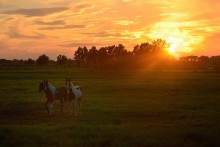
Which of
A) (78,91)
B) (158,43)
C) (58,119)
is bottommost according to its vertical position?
(58,119)

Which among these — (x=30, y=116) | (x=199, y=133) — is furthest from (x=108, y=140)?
(x=30, y=116)

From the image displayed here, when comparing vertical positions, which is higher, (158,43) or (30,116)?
(158,43)

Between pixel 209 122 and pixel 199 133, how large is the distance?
146 inches

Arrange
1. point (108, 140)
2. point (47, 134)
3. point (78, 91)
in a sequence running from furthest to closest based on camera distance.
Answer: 1. point (78, 91)
2. point (47, 134)
3. point (108, 140)

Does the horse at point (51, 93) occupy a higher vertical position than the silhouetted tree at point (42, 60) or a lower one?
lower

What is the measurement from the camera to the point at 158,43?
164 meters

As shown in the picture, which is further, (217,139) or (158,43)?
(158,43)

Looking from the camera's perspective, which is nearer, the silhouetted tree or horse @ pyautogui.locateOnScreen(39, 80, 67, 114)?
horse @ pyautogui.locateOnScreen(39, 80, 67, 114)

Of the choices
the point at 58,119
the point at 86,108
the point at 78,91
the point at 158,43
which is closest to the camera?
the point at 58,119

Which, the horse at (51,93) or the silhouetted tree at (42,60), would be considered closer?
the horse at (51,93)

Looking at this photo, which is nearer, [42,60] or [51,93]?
[51,93]

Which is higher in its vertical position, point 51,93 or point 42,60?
point 42,60

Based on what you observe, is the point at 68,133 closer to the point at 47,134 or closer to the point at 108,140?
the point at 47,134

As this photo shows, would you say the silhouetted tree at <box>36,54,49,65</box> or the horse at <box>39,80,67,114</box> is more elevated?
the silhouetted tree at <box>36,54,49,65</box>
